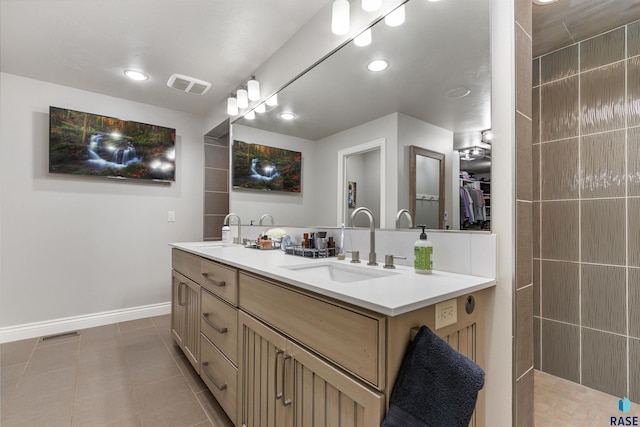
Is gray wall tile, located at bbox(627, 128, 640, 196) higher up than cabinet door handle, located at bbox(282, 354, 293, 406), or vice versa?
gray wall tile, located at bbox(627, 128, 640, 196)

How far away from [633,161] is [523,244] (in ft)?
4.30

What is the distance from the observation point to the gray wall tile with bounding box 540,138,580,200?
1942 millimetres

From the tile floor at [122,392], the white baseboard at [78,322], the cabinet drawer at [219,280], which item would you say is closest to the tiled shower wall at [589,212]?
the tile floor at [122,392]

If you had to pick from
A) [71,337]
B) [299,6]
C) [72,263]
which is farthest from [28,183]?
[299,6]

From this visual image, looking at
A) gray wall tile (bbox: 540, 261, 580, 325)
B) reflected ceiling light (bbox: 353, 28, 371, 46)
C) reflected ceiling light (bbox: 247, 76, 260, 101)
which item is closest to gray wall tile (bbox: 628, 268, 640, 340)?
gray wall tile (bbox: 540, 261, 580, 325)

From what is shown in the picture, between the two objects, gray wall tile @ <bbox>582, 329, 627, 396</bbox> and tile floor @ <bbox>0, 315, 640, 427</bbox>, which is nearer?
tile floor @ <bbox>0, 315, 640, 427</bbox>

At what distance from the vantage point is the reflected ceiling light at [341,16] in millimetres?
1545

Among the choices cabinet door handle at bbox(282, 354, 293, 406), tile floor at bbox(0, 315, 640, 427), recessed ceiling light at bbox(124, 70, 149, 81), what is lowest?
tile floor at bbox(0, 315, 640, 427)

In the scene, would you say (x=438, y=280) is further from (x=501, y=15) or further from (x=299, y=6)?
(x=299, y=6)

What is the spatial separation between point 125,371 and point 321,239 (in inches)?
67.7

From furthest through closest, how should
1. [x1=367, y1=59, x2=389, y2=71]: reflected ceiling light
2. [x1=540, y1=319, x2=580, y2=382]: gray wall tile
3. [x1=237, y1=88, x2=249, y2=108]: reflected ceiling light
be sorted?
[x1=237, y1=88, x2=249, y2=108]: reflected ceiling light → [x1=540, y1=319, x2=580, y2=382]: gray wall tile → [x1=367, y1=59, x2=389, y2=71]: reflected ceiling light

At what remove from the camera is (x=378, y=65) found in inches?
59.7

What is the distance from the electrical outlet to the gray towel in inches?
5.2

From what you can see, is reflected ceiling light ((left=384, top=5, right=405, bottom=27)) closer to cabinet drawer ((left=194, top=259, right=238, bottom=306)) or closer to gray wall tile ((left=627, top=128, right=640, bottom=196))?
cabinet drawer ((left=194, top=259, right=238, bottom=306))
